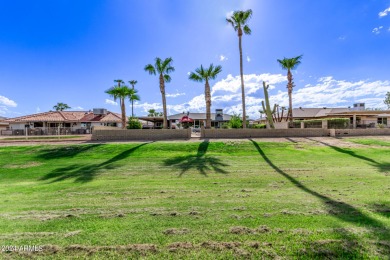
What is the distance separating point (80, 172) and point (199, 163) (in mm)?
5983

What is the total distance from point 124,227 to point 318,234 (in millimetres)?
3653

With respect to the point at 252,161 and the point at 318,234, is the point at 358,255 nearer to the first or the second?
the point at 318,234

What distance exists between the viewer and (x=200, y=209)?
5.64 m

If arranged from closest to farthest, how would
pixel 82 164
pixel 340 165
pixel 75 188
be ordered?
pixel 75 188, pixel 340 165, pixel 82 164

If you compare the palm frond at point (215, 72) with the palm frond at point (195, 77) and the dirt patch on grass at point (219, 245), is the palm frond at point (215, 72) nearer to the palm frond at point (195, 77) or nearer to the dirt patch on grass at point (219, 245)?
the palm frond at point (195, 77)

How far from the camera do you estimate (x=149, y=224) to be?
15.8 ft

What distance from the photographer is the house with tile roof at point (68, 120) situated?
40188 millimetres

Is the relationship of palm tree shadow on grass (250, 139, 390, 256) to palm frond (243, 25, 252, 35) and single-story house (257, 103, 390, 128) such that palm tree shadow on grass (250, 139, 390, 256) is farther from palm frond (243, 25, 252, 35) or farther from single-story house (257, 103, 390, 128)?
single-story house (257, 103, 390, 128)

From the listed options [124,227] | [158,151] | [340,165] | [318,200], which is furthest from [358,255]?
[158,151]

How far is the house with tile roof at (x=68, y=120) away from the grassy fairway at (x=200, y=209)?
1172 inches

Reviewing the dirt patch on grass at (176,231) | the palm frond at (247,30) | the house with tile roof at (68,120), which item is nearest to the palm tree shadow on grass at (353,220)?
the dirt patch on grass at (176,231)

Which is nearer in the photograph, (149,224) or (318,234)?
(318,234)

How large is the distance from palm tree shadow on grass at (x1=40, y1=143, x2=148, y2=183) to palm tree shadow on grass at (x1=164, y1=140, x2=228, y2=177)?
3271 millimetres

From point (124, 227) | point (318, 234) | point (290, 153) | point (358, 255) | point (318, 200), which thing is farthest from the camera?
point (290, 153)
